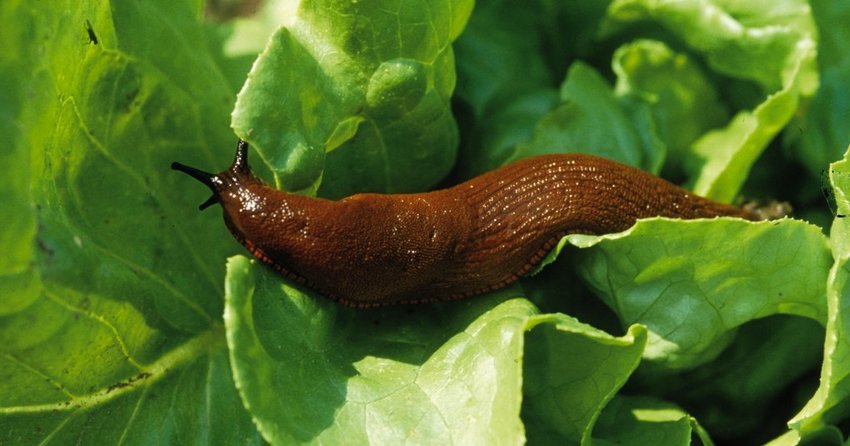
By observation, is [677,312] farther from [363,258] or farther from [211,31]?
[211,31]

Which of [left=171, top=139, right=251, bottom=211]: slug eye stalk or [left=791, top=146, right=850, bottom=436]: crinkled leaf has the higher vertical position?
[left=171, top=139, right=251, bottom=211]: slug eye stalk

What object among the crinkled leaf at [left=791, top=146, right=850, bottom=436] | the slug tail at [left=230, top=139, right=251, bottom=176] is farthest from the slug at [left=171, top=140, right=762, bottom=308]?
the crinkled leaf at [left=791, top=146, right=850, bottom=436]

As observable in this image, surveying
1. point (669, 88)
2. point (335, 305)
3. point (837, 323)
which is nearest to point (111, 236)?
point (335, 305)

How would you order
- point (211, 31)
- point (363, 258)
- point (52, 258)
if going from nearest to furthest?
point (52, 258) → point (363, 258) → point (211, 31)

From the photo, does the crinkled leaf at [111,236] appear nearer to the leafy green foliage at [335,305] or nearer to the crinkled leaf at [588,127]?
the leafy green foliage at [335,305]

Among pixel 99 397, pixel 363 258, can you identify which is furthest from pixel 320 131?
pixel 99 397

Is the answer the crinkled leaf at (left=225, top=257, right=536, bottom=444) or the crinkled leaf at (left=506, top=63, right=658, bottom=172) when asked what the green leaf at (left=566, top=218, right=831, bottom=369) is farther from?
the crinkled leaf at (left=506, top=63, right=658, bottom=172)
